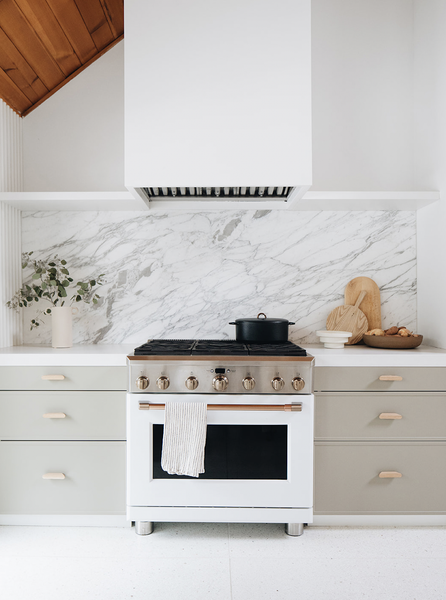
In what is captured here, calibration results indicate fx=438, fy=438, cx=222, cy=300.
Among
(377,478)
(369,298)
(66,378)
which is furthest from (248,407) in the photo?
(369,298)

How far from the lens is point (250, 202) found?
2549mm

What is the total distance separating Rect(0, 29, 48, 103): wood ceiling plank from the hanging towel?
75.3 inches

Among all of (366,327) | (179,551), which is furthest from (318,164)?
(179,551)

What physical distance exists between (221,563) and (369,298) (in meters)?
1.62

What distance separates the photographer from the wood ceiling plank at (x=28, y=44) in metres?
2.05

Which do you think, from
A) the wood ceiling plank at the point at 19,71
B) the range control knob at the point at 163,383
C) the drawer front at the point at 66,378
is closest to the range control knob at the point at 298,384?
the range control knob at the point at 163,383

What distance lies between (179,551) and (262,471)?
487 millimetres

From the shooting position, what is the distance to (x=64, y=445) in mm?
2092

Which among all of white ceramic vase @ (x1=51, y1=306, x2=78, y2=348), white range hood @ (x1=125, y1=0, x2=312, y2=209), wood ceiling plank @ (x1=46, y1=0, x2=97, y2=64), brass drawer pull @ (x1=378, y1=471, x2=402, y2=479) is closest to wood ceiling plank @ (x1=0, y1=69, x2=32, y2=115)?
wood ceiling plank @ (x1=46, y1=0, x2=97, y2=64)

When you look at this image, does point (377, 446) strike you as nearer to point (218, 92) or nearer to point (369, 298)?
point (369, 298)

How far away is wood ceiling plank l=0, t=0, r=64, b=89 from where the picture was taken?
2051mm

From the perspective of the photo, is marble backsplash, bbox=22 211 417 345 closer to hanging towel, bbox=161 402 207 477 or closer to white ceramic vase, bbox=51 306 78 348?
white ceramic vase, bbox=51 306 78 348

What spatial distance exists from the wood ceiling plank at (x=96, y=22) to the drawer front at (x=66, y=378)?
A: 1.86 m

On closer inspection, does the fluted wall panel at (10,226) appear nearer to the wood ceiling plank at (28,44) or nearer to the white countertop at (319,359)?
the wood ceiling plank at (28,44)
